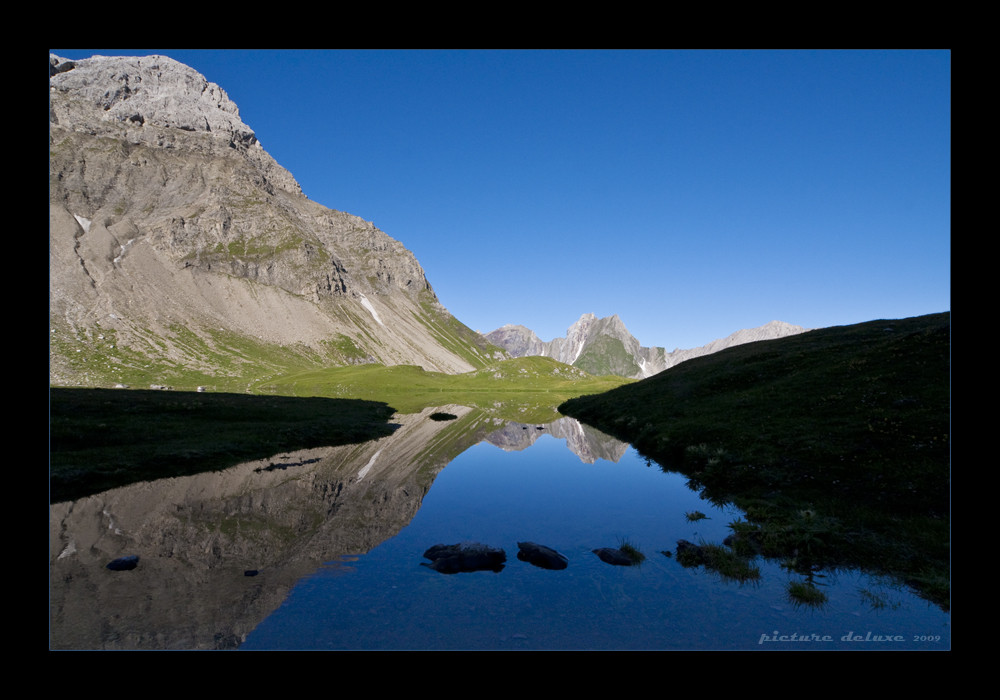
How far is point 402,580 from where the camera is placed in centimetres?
1349

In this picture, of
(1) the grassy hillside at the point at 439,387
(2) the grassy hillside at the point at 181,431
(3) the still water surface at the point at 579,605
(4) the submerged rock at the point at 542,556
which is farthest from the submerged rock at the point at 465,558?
(1) the grassy hillside at the point at 439,387

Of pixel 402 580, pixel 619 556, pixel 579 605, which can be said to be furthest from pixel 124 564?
pixel 619 556

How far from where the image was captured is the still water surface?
415 inches

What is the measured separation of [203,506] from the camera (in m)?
21.3

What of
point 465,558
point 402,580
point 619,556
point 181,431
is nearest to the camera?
point 402,580

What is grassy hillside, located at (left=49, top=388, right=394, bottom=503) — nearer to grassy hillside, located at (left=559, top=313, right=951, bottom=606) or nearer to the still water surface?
the still water surface

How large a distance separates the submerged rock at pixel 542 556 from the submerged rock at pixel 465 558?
31.1 inches

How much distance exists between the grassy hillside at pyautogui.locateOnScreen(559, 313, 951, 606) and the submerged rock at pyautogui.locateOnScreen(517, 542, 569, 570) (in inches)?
302

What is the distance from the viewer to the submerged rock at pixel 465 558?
14484 millimetres

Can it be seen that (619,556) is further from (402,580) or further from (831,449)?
(831,449)

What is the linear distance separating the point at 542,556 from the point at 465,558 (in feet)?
9.25

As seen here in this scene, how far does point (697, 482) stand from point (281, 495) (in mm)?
24444

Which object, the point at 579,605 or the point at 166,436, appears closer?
the point at 579,605
